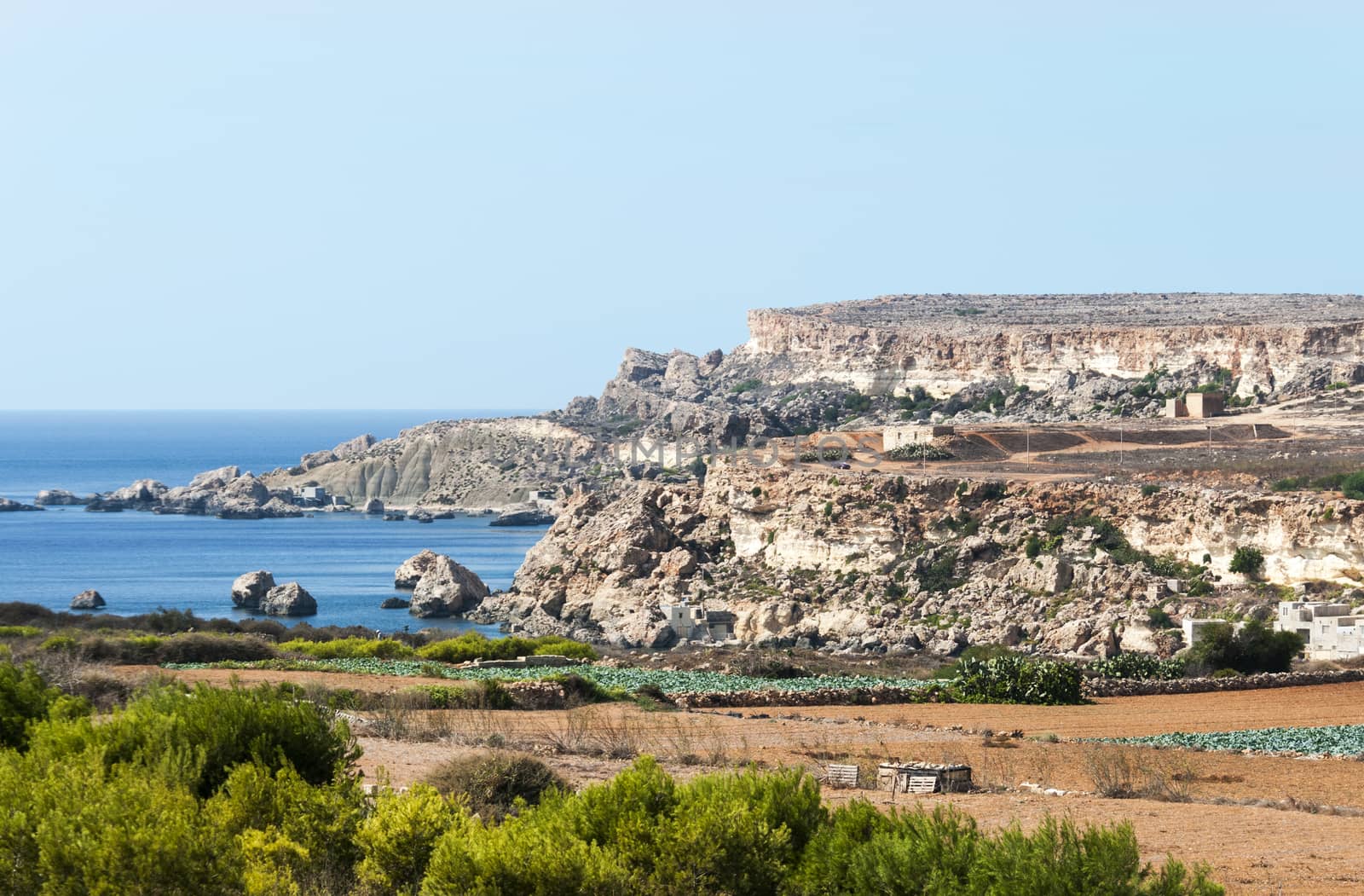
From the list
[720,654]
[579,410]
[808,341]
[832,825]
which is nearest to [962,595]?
[720,654]

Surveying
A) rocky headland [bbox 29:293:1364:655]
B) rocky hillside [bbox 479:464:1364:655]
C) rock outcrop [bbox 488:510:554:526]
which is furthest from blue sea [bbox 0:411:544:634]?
rocky hillside [bbox 479:464:1364:655]

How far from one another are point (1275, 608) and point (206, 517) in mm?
82277

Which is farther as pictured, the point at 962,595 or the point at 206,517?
the point at 206,517

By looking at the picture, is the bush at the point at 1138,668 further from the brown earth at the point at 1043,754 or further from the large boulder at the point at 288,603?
the large boulder at the point at 288,603

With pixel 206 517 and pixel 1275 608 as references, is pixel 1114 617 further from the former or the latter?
pixel 206 517

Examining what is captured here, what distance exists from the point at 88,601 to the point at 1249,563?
3696cm

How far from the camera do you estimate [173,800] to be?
8.70 metres

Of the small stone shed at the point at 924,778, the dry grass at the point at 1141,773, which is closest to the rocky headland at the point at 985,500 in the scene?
the dry grass at the point at 1141,773

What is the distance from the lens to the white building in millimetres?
28078

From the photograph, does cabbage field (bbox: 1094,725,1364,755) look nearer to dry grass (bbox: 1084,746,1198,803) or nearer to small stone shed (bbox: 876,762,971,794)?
dry grass (bbox: 1084,746,1198,803)

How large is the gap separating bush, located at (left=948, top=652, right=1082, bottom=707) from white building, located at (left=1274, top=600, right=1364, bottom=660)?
770 centimetres

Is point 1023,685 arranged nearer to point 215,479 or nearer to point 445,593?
point 445,593

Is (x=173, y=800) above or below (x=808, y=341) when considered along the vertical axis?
below

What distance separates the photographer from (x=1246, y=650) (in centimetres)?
2734
